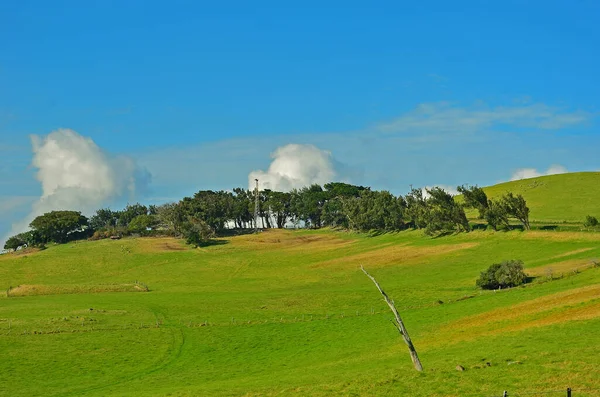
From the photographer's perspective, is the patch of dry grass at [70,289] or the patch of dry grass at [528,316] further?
the patch of dry grass at [70,289]

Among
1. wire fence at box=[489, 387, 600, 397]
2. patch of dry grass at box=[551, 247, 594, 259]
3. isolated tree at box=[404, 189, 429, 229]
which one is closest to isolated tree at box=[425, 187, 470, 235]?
isolated tree at box=[404, 189, 429, 229]

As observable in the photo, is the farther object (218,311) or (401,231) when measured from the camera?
(401,231)

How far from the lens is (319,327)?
70.7 metres

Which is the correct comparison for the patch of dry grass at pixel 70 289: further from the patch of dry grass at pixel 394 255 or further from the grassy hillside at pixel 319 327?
the patch of dry grass at pixel 394 255

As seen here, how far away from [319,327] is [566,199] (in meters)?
124

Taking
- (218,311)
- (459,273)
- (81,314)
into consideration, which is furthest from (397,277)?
(81,314)

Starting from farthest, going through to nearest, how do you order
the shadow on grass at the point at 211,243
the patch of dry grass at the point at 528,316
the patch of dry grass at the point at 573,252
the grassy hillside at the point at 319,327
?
the shadow on grass at the point at 211,243
the patch of dry grass at the point at 573,252
the patch of dry grass at the point at 528,316
the grassy hillside at the point at 319,327

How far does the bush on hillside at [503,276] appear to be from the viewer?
82938 mm

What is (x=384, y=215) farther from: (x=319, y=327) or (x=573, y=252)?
(x=319, y=327)

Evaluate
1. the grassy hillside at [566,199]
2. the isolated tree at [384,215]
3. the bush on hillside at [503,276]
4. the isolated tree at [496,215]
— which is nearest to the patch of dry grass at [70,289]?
the bush on hillside at [503,276]

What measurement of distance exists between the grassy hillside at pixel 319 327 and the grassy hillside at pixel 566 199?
29.3 meters

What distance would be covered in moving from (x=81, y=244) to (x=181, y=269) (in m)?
62.4

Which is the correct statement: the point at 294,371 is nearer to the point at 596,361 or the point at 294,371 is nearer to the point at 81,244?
the point at 596,361

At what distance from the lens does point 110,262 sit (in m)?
166
